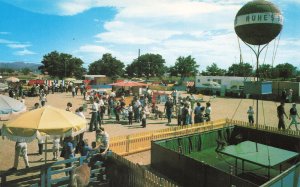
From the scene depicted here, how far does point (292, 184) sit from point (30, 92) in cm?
3407

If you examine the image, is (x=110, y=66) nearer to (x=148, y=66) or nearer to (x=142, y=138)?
(x=148, y=66)

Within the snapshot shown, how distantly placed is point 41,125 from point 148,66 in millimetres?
113274

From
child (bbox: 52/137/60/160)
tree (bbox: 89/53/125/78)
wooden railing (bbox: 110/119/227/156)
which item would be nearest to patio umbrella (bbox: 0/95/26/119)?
child (bbox: 52/137/60/160)

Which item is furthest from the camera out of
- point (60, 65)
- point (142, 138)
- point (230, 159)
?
point (60, 65)

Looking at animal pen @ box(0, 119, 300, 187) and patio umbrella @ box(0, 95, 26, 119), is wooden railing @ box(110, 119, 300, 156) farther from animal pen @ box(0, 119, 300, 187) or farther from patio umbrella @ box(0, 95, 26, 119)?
patio umbrella @ box(0, 95, 26, 119)

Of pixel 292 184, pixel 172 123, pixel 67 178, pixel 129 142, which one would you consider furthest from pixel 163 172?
pixel 172 123

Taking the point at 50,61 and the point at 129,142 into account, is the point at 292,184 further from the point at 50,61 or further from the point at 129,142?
the point at 50,61

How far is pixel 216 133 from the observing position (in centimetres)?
1414

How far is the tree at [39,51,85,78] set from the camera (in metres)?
89.4

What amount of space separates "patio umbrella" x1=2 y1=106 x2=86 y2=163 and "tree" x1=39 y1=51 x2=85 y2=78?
84.6 metres

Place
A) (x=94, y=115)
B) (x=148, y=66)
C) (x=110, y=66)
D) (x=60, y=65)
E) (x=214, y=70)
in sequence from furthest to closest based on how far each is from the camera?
(x=148, y=66)
(x=110, y=66)
(x=214, y=70)
(x=60, y=65)
(x=94, y=115)

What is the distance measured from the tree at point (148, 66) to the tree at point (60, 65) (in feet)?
119

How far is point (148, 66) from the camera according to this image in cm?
11975

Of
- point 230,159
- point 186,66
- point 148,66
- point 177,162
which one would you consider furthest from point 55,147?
point 148,66
